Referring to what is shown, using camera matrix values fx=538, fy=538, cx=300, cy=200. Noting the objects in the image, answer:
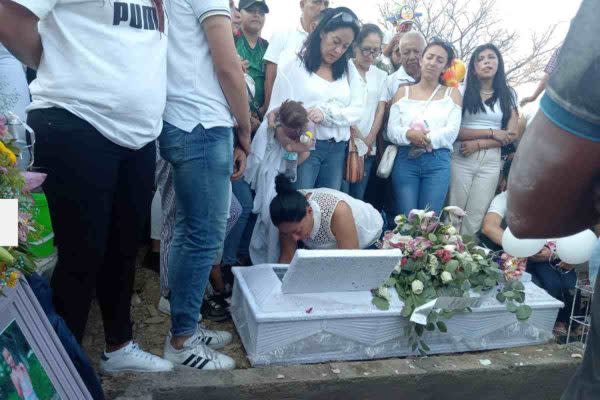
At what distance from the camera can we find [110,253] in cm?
216

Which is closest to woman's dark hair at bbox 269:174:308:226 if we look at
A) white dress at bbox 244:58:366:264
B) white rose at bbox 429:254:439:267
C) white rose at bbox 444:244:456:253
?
white dress at bbox 244:58:366:264

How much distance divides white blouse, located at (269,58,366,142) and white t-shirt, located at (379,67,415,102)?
69cm

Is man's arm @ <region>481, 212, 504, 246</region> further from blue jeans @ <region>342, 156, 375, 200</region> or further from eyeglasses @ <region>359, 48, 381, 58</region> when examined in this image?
eyeglasses @ <region>359, 48, 381, 58</region>

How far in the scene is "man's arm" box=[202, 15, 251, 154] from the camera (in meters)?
2.17

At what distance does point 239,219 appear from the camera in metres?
3.29

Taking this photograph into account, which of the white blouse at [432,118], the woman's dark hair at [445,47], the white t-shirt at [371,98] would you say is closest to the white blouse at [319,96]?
the white t-shirt at [371,98]

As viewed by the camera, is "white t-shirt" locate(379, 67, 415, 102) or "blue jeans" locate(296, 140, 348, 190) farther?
"white t-shirt" locate(379, 67, 415, 102)

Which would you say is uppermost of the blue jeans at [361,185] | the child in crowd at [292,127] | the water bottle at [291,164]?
the child in crowd at [292,127]

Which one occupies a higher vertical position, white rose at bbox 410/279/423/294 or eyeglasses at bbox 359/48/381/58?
eyeglasses at bbox 359/48/381/58

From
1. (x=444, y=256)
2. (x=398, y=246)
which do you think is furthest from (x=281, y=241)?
(x=444, y=256)

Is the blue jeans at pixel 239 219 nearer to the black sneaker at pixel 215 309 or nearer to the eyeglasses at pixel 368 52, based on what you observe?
the black sneaker at pixel 215 309

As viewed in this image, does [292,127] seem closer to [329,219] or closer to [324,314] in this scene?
[329,219]

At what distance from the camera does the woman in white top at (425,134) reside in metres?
3.93

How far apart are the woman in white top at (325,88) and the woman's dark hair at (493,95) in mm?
1101
